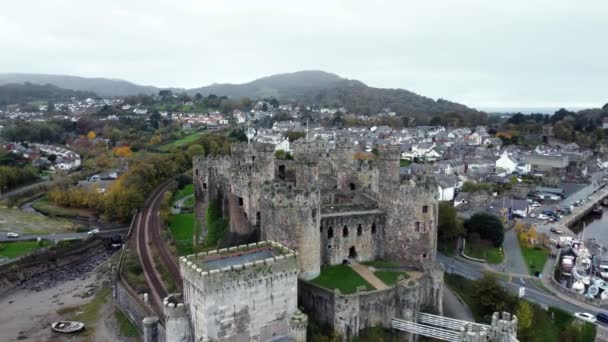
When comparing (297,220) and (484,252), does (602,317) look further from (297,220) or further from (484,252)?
(297,220)

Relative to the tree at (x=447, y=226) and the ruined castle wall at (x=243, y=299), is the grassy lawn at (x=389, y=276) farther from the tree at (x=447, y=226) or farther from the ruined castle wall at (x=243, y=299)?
the tree at (x=447, y=226)

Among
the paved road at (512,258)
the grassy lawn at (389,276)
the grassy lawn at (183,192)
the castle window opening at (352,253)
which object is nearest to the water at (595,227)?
the paved road at (512,258)

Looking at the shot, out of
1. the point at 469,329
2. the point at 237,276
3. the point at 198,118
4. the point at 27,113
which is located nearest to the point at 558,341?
the point at 469,329

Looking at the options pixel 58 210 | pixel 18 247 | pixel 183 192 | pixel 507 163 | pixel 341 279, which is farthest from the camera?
pixel 507 163

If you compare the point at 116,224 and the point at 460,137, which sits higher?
the point at 460,137

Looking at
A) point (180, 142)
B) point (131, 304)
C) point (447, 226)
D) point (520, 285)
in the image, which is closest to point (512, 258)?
point (447, 226)

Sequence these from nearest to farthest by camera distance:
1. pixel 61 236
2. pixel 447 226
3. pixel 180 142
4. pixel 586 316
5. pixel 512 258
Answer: pixel 586 316 → pixel 512 258 → pixel 447 226 → pixel 61 236 → pixel 180 142

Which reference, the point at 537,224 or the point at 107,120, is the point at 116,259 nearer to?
the point at 537,224
